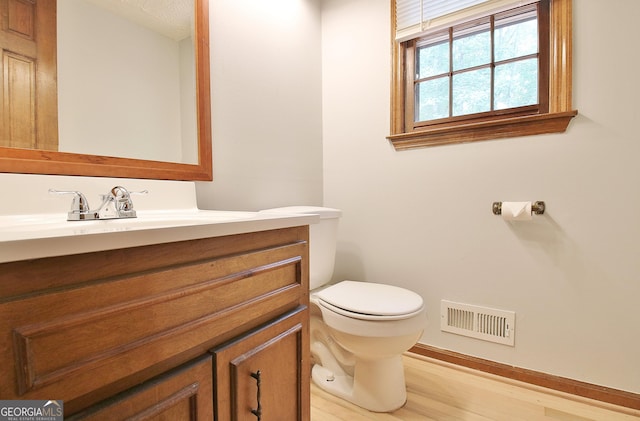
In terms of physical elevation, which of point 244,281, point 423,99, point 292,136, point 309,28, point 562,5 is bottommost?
point 244,281

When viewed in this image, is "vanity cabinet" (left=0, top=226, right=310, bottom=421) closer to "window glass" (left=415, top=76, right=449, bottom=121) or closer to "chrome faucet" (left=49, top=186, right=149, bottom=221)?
"chrome faucet" (left=49, top=186, right=149, bottom=221)

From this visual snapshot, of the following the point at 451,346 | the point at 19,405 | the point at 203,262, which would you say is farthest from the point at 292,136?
the point at 19,405

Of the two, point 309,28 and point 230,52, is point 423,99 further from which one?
point 230,52

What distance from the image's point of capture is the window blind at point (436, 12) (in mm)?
1420

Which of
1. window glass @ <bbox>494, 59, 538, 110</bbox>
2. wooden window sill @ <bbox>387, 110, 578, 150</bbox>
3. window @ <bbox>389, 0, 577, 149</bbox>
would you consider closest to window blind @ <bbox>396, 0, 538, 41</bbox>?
window @ <bbox>389, 0, 577, 149</bbox>

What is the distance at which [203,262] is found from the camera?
601 millimetres

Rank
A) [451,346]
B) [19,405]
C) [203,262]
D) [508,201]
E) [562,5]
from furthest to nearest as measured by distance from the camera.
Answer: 1. [451,346]
2. [508,201]
3. [562,5]
4. [203,262]
5. [19,405]

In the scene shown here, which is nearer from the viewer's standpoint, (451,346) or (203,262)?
(203,262)

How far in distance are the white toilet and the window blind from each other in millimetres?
1052

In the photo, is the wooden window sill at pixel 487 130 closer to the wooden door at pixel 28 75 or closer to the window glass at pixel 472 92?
the window glass at pixel 472 92

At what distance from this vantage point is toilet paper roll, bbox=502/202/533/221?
1.34 meters

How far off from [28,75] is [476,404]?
1.91 metres

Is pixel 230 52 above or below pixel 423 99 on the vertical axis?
above

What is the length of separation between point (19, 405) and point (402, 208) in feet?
5.15
